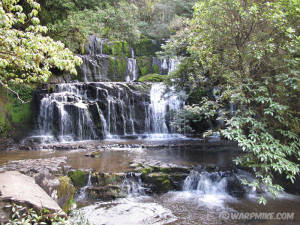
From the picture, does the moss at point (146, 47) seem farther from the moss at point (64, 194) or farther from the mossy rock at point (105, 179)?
the moss at point (64, 194)

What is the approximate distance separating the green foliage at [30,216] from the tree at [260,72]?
3351 millimetres

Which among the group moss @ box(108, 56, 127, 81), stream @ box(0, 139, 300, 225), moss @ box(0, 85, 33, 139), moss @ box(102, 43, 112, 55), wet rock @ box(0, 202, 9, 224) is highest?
moss @ box(102, 43, 112, 55)

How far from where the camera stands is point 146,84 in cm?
1426

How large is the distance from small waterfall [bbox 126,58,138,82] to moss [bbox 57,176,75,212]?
14.1 m

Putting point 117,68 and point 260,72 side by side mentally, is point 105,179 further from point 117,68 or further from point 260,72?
point 117,68

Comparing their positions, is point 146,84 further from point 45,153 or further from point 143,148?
point 45,153

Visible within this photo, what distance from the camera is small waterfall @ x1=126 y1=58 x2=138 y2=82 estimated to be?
731 inches

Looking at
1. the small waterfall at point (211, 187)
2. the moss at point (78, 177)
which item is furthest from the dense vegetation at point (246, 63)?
the moss at point (78, 177)

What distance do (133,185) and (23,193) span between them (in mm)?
3033

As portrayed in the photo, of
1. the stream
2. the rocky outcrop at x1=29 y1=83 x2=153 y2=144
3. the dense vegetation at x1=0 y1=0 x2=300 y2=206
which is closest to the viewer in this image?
the dense vegetation at x1=0 y1=0 x2=300 y2=206

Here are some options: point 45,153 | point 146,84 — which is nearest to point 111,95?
point 146,84

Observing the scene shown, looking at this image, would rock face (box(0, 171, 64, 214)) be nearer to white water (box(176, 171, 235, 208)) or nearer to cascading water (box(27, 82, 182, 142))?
white water (box(176, 171, 235, 208))

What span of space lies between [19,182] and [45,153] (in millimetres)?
4978

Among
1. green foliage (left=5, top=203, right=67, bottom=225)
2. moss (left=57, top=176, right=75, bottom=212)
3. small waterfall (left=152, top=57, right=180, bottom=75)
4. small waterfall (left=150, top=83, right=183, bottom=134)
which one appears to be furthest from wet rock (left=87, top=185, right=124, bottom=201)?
small waterfall (left=152, top=57, right=180, bottom=75)
